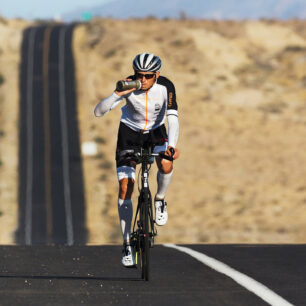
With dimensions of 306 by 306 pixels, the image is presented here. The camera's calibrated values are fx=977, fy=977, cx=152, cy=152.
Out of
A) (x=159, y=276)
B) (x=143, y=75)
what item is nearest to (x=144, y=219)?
(x=159, y=276)

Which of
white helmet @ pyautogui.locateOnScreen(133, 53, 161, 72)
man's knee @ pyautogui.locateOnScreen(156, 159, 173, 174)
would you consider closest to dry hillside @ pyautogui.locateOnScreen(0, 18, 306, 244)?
man's knee @ pyautogui.locateOnScreen(156, 159, 173, 174)

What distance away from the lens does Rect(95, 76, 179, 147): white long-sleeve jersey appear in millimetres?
12312

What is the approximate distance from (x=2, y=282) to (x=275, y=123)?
57852mm

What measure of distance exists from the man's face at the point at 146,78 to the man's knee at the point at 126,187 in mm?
1177

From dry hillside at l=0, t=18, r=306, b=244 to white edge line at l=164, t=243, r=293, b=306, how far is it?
30131 mm

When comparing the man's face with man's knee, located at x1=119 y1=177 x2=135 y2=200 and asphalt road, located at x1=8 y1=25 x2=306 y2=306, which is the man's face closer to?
man's knee, located at x1=119 y1=177 x2=135 y2=200

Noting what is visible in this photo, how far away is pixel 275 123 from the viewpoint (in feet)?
224

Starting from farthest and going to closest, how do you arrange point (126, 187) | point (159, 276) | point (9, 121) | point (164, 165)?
point (9, 121) → point (164, 165) → point (126, 187) → point (159, 276)

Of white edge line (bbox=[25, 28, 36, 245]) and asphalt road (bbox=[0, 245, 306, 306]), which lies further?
white edge line (bbox=[25, 28, 36, 245])

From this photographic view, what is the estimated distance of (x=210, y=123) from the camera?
6888 cm

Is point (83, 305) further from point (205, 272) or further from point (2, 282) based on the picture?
point (205, 272)

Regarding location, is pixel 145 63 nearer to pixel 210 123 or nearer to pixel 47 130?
pixel 47 130

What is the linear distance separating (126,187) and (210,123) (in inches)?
2236

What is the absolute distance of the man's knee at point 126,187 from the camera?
40.3 ft
